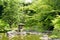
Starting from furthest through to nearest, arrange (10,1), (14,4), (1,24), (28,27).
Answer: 1. (28,27)
2. (14,4)
3. (10,1)
4. (1,24)

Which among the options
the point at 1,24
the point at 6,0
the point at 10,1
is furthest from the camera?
the point at 10,1

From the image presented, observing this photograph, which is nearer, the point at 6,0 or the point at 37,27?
the point at 6,0

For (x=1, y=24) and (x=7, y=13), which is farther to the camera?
(x=7, y=13)

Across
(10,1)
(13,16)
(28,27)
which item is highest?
(10,1)

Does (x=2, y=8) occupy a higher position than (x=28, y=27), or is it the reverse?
(x=2, y=8)

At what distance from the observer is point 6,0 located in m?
15.9

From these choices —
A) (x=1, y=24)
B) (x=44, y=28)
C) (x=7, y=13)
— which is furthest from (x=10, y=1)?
(x=44, y=28)

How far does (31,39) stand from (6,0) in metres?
3.28

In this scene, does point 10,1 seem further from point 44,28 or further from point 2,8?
point 44,28

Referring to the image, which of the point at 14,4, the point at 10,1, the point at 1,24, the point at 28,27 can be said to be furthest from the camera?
the point at 28,27

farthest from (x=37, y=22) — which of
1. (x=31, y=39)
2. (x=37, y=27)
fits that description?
(x=31, y=39)

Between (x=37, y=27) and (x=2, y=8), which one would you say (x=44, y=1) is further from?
(x=2, y=8)

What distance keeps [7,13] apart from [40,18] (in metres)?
3.47

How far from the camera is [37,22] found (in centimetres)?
2019
